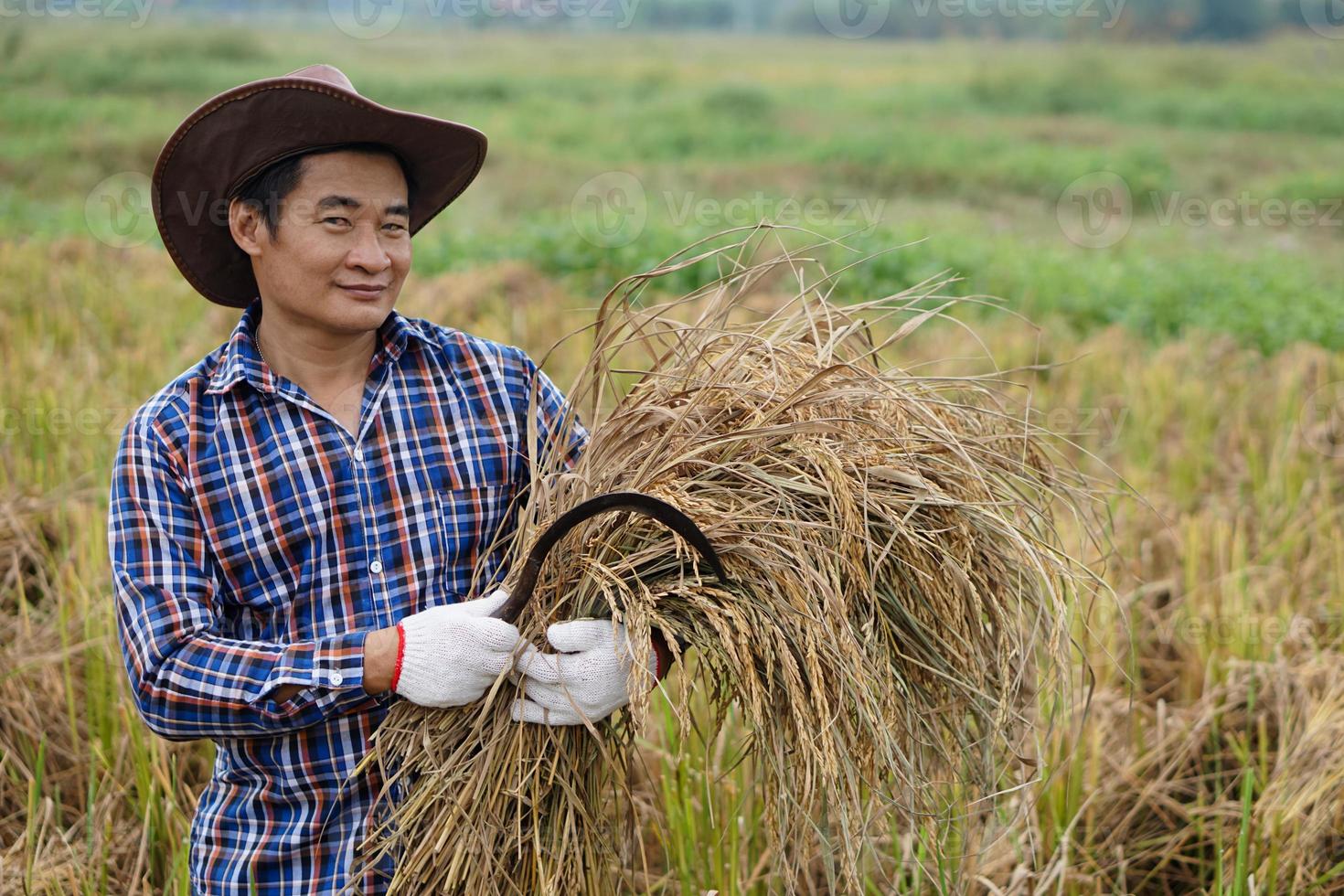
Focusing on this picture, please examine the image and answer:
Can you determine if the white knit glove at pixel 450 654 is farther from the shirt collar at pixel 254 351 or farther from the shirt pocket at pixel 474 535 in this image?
the shirt collar at pixel 254 351

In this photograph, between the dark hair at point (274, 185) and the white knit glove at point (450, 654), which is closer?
the white knit glove at point (450, 654)

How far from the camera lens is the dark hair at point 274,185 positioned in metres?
1.55

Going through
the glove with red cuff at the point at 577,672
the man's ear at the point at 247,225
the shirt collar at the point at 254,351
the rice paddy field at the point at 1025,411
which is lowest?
the rice paddy field at the point at 1025,411

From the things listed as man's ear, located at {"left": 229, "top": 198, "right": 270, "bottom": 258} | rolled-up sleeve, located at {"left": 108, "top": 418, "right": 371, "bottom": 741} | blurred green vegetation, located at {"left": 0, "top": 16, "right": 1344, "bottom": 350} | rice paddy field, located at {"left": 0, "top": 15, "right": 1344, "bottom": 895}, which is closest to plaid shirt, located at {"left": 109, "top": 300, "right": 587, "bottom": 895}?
rolled-up sleeve, located at {"left": 108, "top": 418, "right": 371, "bottom": 741}

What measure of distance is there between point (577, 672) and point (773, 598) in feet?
0.80

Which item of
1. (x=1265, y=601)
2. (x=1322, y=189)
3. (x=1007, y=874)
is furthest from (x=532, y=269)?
(x=1322, y=189)

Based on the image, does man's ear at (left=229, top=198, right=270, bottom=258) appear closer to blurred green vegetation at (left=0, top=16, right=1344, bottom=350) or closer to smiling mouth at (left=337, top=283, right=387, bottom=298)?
smiling mouth at (left=337, top=283, right=387, bottom=298)

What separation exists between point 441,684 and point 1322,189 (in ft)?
46.5

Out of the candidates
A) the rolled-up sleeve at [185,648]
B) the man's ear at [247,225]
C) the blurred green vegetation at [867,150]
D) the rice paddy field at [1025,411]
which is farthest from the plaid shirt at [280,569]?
the blurred green vegetation at [867,150]

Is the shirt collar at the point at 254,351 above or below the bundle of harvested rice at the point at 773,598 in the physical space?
above

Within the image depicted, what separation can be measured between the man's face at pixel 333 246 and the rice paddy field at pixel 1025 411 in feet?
2.23

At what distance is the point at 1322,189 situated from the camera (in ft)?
43.3

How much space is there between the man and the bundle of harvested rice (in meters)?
0.07

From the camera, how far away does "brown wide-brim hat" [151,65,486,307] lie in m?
1.52
